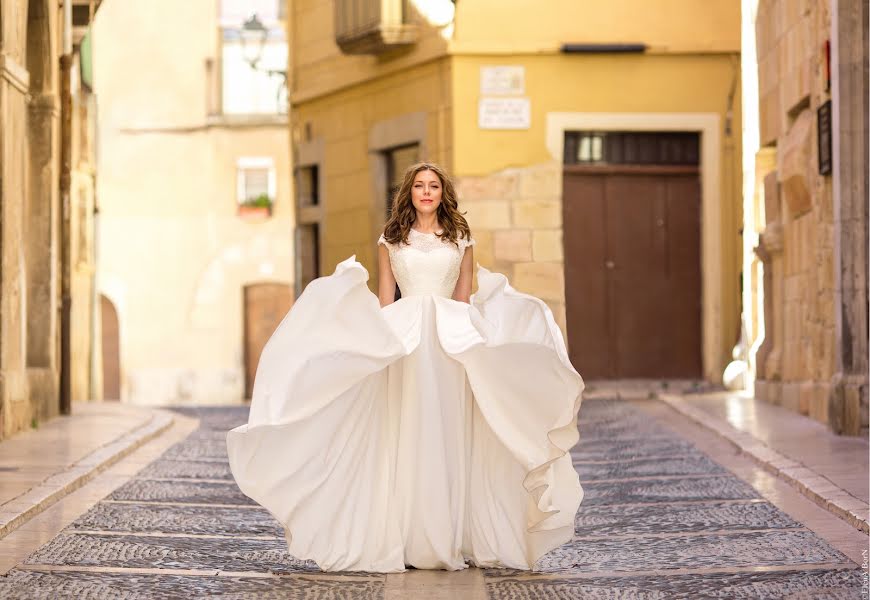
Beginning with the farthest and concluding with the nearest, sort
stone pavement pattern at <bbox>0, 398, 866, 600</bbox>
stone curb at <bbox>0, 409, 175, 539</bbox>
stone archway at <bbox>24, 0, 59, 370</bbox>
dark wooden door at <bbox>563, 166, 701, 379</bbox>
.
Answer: dark wooden door at <bbox>563, 166, 701, 379</bbox>, stone archway at <bbox>24, 0, 59, 370</bbox>, stone curb at <bbox>0, 409, 175, 539</bbox>, stone pavement pattern at <bbox>0, 398, 866, 600</bbox>

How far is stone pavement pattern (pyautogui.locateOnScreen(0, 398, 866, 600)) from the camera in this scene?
633 cm

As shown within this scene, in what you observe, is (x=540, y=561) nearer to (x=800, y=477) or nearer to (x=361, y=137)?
(x=800, y=477)

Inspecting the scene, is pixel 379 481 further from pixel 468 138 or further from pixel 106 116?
pixel 106 116

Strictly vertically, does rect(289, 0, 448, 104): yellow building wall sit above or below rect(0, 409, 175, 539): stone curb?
above

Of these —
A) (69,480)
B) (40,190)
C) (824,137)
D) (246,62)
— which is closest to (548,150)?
(40,190)

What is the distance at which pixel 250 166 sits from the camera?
32.7 m

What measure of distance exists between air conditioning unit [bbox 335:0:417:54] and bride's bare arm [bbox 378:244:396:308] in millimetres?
12616

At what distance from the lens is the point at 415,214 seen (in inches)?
291

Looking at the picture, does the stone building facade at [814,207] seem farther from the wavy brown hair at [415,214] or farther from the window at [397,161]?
the wavy brown hair at [415,214]

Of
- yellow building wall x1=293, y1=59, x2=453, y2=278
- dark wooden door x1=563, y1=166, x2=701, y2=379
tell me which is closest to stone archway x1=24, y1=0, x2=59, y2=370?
yellow building wall x1=293, y1=59, x2=453, y2=278

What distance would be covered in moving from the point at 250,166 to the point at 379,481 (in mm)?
26201

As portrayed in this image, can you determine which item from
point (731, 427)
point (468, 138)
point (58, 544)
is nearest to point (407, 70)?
point (468, 138)

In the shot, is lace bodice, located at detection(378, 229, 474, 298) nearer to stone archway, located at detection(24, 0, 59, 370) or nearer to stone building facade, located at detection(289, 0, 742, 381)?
stone archway, located at detection(24, 0, 59, 370)

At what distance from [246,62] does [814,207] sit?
19.6m
